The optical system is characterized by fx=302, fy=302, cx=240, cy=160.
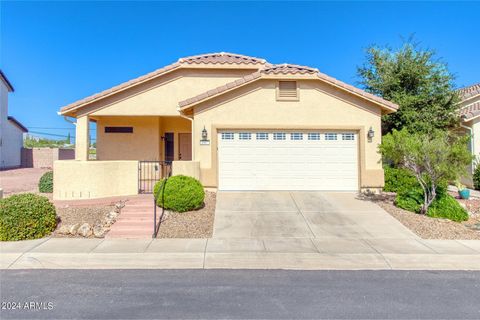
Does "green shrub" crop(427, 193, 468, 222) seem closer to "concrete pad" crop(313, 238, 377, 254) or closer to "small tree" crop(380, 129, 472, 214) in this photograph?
"small tree" crop(380, 129, 472, 214)

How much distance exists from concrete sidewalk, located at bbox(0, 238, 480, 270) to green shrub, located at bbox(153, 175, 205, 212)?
183cm

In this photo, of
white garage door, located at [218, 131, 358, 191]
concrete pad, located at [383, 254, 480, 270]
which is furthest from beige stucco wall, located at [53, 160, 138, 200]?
concrete pad, located at [383, 254, 480, 270]

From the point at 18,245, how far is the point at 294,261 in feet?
18.8

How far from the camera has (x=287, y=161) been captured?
11547 mm

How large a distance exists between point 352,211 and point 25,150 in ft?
108

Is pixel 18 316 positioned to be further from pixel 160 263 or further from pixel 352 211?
pixel 352 211

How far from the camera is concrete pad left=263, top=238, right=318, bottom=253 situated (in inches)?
246

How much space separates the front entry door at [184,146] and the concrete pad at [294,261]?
996 cm

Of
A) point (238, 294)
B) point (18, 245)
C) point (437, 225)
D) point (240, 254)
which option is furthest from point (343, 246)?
point (18, 245)

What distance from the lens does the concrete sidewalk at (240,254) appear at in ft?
18.2

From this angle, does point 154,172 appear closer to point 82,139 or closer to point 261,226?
point 82,139

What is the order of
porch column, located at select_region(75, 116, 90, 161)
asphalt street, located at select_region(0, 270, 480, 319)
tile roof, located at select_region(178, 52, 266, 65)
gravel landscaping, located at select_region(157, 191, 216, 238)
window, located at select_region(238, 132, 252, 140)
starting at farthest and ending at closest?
tile roof, located at select_region(178, 52, 266, 65) < porch column, located at select_region(75, 116, 90, 161) < window, located at select_region(238, 132, 252, 140) < gravel landscaping, located at select_region(157, 191, 216, 238) < asphalt street, located at select_region(0, 270, 480, 319)

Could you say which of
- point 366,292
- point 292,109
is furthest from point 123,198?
point 366,292

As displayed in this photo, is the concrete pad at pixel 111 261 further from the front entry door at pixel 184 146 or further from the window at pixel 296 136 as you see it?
the front entry door at pixel 184 146
